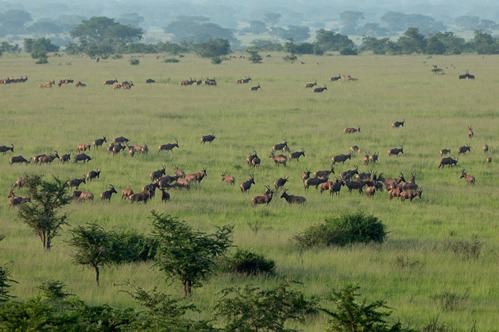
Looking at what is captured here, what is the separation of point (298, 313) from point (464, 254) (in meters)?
6.23

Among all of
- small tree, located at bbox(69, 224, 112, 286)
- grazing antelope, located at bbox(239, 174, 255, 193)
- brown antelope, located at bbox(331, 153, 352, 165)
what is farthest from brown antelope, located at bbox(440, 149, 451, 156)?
small tree, located at bbox(69, 224, 112, 286)

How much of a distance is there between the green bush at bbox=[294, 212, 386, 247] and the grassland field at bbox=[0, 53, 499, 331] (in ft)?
1.29

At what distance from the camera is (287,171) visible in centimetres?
2862

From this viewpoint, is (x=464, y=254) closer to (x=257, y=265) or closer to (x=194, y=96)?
(x=257, y=265)

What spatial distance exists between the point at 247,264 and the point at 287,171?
493 inches

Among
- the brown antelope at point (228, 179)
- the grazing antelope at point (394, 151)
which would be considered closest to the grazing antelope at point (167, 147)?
the brown antelope at point (228, 179)

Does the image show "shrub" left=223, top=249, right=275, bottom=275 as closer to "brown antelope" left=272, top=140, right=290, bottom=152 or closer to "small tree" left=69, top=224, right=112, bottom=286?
"small tree" left=69, top=224, right=112, bottom=286

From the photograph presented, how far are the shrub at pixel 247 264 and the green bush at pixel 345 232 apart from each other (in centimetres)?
251

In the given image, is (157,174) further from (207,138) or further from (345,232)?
(345,232)

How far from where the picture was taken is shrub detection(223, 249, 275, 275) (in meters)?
16.2

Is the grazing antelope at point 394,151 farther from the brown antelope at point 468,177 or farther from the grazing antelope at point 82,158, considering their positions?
the grazing antelope at point 82,158

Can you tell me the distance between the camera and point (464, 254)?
1778 cm

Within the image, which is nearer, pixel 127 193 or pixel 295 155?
pixel 127 193

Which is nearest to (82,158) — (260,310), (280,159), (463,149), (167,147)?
(167,147)
